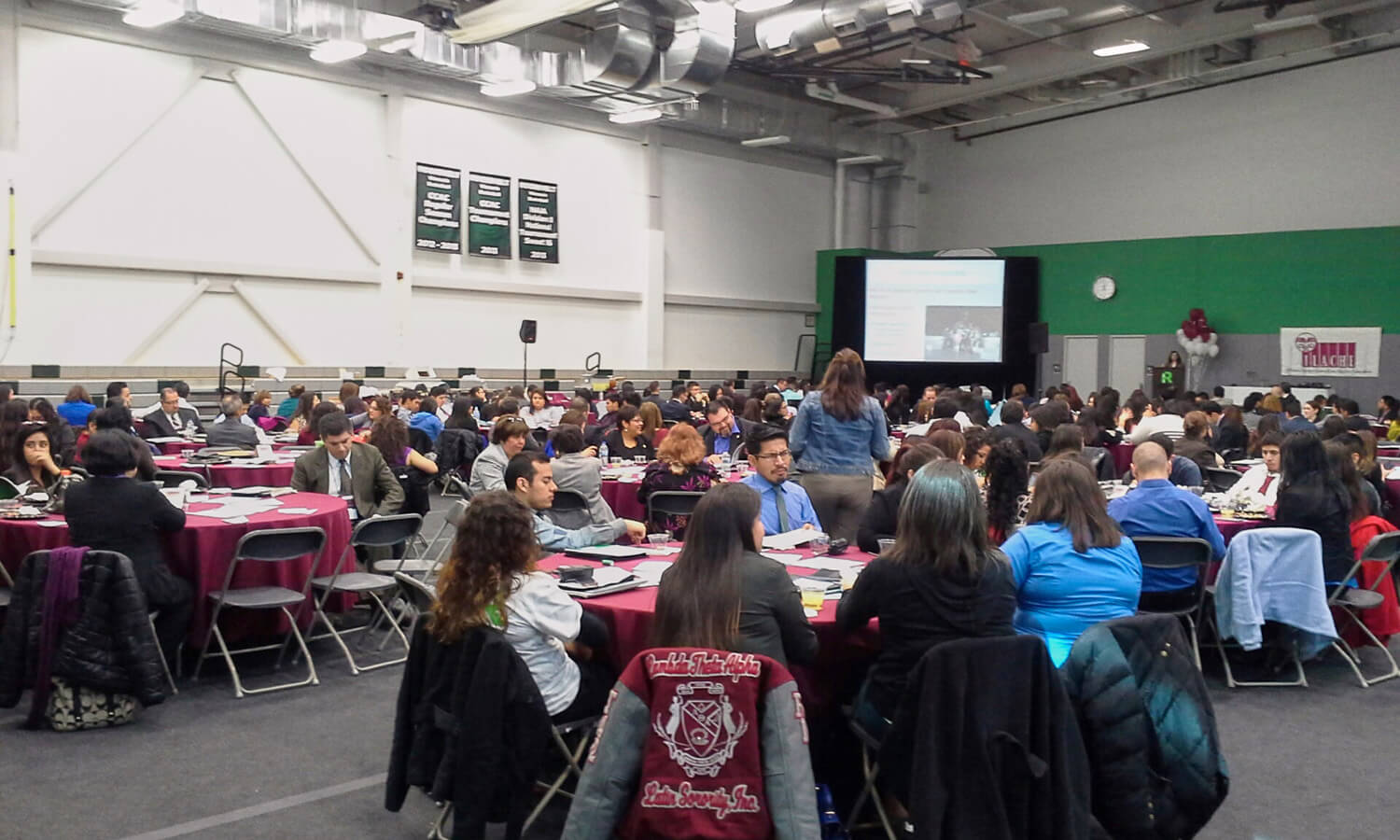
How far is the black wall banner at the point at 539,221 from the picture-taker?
17469mm

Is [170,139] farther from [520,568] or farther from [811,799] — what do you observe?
[811,799]

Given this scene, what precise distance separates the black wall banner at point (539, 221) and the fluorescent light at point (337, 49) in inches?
168

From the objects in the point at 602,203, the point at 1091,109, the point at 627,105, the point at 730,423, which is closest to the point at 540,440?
the point at 730,423

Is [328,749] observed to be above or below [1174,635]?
below

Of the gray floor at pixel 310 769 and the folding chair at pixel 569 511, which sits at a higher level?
the folding chair at pixel 569 511

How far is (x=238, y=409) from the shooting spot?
32.3 feet

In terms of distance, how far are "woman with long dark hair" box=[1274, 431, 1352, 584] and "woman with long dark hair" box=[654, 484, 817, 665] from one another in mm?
3373

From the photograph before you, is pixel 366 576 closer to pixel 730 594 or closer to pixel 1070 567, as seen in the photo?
pixel 730 594

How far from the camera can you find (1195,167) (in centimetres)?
1880

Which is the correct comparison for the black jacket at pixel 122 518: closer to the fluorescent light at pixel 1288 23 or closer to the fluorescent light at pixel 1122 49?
the fluorescent light at pixel 1288 23

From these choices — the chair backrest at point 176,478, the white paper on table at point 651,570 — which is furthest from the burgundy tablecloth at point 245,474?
the white paper on table at point 651,570

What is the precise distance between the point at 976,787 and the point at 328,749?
269 cm

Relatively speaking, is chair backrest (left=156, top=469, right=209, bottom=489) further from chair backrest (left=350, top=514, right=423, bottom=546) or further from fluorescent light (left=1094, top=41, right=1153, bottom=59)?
fluorescent light (left=1094, top=41, right=1153, bottom=59)

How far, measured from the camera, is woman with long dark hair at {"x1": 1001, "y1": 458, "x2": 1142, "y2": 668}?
3637 mm
